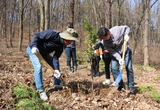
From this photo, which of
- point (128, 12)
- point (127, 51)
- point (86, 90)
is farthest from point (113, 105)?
point (128, 12)

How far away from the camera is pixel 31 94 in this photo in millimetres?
2998

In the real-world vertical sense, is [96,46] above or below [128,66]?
above

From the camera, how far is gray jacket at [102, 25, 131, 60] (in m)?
3.47

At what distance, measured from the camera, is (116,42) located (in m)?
3.47

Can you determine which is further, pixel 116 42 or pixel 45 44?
pixel 116 42

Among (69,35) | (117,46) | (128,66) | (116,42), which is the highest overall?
(69,35)

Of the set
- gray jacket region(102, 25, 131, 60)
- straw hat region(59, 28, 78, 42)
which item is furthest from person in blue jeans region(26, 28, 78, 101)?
gray jacket region(102, 25, 131, 60)

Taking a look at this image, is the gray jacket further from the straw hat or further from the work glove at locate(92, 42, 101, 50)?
the straw hat

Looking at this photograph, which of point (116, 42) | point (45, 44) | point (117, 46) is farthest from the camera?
point (117, 46)

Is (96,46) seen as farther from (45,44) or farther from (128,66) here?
(45,44)

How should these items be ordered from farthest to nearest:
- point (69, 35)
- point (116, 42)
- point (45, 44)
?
point (116, 42) < point (45, 44) < point (69, 35)

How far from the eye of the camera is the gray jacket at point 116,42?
11.4 ft

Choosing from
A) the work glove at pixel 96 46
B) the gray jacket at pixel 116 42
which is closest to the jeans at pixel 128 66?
the gray jacket at pixel 116 42

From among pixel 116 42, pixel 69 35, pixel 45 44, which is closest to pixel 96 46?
pixel 116 42
